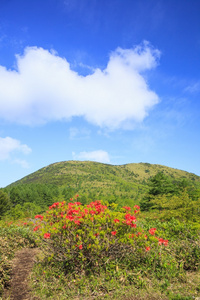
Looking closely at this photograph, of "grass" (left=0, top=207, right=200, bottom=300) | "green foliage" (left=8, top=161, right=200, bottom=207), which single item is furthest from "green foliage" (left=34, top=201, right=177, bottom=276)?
"green foliage" (left=8, top=161, right=200, bottom=207)

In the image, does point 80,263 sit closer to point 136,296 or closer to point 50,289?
point 50,289

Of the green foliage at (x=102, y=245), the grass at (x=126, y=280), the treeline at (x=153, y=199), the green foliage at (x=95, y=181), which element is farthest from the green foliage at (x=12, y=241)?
the green foliage at (x=95, y=181)

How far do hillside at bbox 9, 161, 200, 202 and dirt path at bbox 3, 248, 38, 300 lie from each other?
9744 cm

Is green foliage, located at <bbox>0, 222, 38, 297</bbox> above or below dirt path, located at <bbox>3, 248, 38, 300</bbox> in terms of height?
above

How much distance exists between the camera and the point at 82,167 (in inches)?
7003

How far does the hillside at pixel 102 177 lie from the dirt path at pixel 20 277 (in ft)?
320

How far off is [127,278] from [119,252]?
62 cm

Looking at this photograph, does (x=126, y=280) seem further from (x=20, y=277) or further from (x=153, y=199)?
(x=153, y=199)

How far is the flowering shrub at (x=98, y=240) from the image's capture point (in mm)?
4898

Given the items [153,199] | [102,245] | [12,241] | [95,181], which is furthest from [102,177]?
[102,245]

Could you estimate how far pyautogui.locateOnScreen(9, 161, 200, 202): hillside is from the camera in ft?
372

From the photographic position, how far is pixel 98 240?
16.0 ft

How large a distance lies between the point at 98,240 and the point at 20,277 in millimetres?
2773

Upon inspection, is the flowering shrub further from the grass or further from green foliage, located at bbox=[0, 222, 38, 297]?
green foliage, located at bbox=[0, 222, 38, 297]
